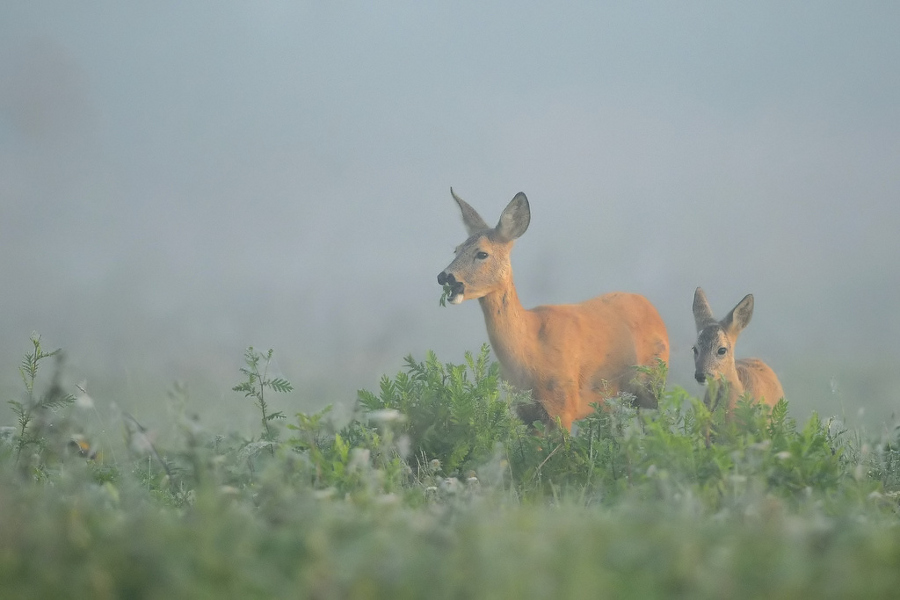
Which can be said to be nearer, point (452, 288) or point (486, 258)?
point (452, 288)

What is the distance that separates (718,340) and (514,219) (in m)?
1.73

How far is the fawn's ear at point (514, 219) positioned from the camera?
7457 millimetres

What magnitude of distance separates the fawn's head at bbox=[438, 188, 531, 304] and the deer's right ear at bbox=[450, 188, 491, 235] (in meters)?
0.08

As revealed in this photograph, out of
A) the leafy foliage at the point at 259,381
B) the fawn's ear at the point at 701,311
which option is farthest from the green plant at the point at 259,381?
the fawn's ear at the point at 701,311

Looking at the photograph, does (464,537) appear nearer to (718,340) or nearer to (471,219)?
(718,340)

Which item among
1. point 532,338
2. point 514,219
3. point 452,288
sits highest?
point 514,219

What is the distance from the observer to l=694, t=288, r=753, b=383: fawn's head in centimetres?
705

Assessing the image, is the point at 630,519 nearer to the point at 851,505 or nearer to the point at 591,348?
the point at 851,505

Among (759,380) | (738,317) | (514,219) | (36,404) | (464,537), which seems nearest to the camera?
(464,537)

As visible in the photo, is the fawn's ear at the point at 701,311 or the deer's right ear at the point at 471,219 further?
the deer's right ear at the point at 471,219

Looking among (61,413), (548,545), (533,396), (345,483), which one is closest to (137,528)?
(548,545)

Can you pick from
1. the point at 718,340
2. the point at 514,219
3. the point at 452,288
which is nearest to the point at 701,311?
the point at 718,340

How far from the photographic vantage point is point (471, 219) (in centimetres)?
777

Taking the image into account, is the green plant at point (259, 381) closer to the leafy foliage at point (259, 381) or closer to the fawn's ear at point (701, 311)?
the leafy foliage at point (259, 381)
